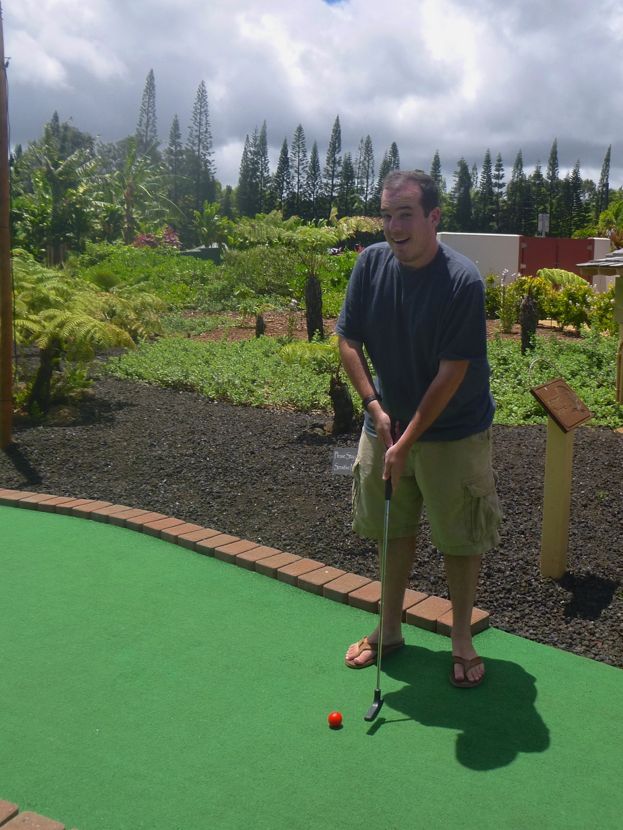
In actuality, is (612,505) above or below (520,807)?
above

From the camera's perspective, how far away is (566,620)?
3.55 meters

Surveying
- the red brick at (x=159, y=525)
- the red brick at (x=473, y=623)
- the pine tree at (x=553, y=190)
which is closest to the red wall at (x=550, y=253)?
the red brick at (x=159, y=525)

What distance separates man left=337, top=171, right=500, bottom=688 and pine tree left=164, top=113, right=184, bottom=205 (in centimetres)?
8911

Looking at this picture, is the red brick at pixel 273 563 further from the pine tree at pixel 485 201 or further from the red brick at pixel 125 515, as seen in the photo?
the pine tree at pixel 485 201

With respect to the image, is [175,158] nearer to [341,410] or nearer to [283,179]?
[283,179]

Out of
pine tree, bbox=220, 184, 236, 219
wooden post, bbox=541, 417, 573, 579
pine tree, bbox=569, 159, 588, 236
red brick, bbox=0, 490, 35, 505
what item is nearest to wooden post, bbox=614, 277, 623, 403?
wooden post, bbox=541, 417, 573, 579

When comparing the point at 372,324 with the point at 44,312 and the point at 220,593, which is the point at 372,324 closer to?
the point at 220,593

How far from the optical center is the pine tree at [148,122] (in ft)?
268

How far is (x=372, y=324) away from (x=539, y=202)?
64.0 meters

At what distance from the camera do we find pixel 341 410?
6617 millimetres

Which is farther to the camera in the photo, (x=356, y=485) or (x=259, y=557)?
(x=259, y=557)

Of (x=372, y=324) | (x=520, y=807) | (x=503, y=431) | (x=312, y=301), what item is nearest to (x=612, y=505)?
(x=503, y=431)

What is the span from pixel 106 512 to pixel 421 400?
264 cm

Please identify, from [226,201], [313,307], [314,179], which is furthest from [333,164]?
[313,307]
